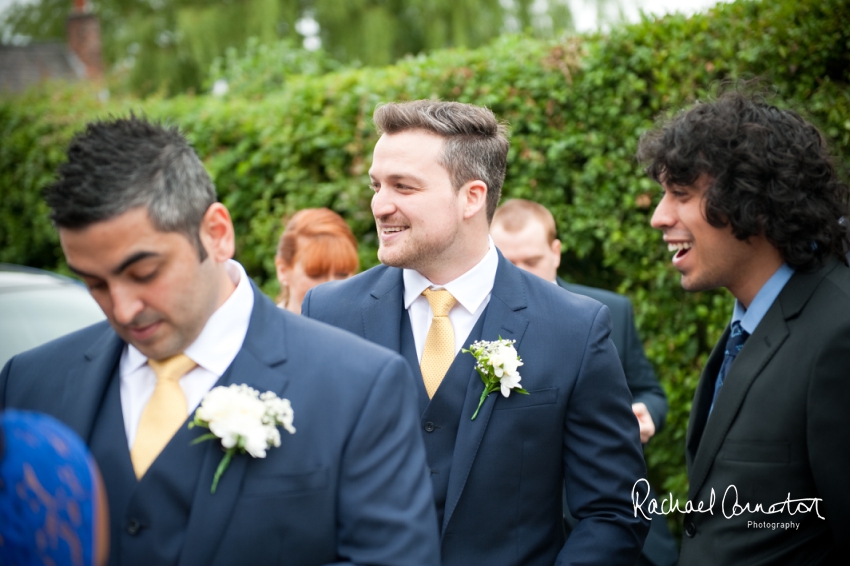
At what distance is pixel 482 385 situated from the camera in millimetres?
2623

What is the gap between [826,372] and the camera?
2305 mm

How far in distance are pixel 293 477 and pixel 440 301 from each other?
1138 millimetres

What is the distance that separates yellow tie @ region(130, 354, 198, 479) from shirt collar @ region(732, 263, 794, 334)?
1.93m

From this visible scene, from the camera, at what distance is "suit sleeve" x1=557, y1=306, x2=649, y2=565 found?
8.66 feet

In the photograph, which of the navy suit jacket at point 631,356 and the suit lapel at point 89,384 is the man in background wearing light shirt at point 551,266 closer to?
the navy suit jacket at point 631,356

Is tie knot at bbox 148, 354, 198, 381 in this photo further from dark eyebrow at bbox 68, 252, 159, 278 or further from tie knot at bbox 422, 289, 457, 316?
tie knot at bbox 422, 289, 457, 316

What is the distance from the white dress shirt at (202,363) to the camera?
198 centimetres

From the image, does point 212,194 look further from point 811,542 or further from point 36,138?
point 36,138

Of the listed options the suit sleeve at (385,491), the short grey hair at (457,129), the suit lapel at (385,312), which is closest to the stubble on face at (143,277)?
the suit sleeve at (385,491)

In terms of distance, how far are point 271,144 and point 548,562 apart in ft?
16.2

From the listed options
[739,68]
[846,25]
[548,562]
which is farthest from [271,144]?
[548,562]

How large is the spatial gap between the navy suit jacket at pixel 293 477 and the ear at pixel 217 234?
0.22 metres

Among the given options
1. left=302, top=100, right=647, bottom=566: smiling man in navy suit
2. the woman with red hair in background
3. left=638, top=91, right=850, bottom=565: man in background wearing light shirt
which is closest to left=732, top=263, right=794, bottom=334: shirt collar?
left=638, top=91, right=850, bottom=565: man in background wearing light shirt

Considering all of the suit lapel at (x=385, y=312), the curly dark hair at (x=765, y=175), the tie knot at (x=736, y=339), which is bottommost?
the tie knot at (x=736, y=339)
